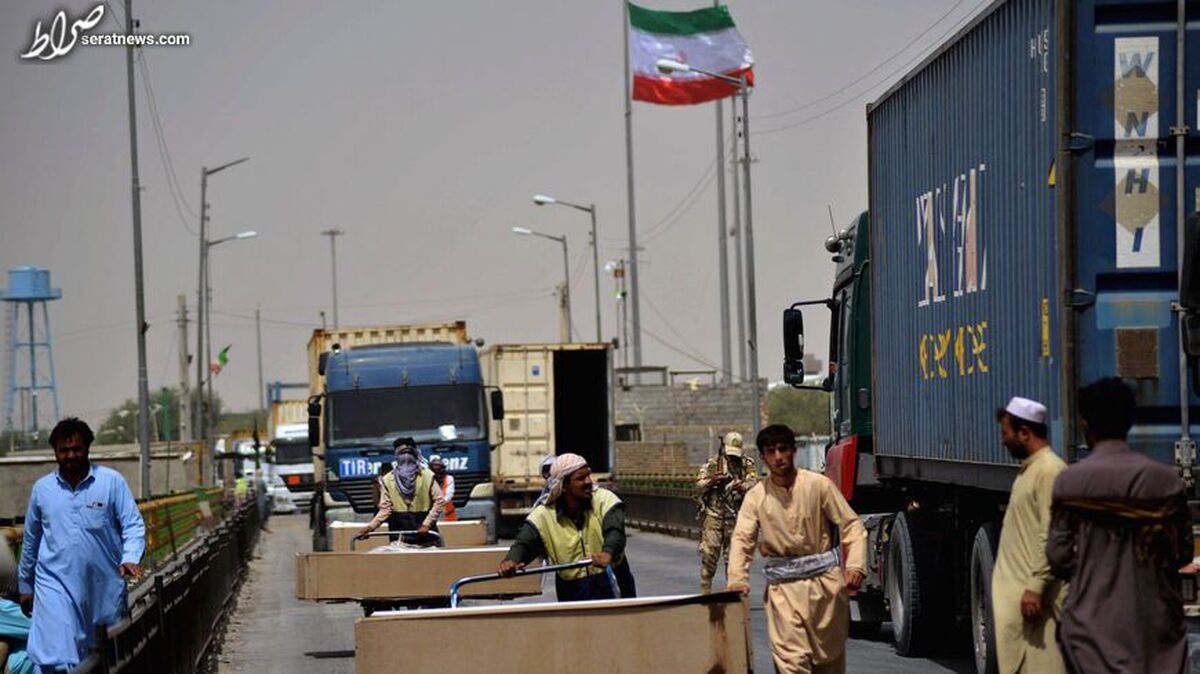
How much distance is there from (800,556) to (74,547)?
3766 millimetres

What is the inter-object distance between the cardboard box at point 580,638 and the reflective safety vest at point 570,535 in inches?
56.5

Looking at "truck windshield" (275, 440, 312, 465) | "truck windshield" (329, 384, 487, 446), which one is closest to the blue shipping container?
"truck windshield" (329, 384, 487, 446)

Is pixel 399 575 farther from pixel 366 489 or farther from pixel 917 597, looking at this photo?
pixel 366 489

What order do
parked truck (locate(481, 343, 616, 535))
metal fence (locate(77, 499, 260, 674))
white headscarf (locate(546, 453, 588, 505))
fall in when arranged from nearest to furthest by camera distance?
metal fence (locate(77, 499, 260, 674)) < white headscarf (locate(546, 453, 588, 505)) < parked truck (locate(481, 343, 616, 535))

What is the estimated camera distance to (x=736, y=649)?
1031cm

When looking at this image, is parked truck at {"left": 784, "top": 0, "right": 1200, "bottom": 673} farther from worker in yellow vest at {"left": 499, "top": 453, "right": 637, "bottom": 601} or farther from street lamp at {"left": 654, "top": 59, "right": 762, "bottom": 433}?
street lamp at {"left": 654, "top": 59, "right": 762, "bottom": 433}

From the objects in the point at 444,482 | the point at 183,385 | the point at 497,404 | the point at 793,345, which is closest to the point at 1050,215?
the point at 793,345

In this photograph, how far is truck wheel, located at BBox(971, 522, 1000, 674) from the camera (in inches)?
571

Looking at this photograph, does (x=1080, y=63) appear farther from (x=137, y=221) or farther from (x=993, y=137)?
(x=137, y=221)

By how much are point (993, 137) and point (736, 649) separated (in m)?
5.12

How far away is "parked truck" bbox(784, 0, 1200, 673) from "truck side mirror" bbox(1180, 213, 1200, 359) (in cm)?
2

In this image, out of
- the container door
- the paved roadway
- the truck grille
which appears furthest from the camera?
the truck grille

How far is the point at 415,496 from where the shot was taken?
837 inches

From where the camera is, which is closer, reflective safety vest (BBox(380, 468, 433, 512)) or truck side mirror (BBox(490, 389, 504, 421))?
reflective safety vest (BBox(380, 468, 433, 512))
